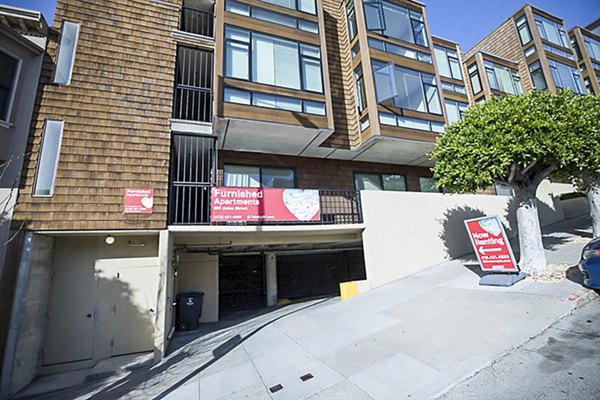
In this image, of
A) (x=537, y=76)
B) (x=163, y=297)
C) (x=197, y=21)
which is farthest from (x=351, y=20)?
(x=537, y=76)

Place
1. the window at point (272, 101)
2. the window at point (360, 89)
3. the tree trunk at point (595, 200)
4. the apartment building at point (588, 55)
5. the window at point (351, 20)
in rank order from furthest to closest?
the apartment building at point (588, 55) → the window at point (351, 20) → the window at point (360, 89) → the tree trunk at point (595, 200) → the window at point (272, 101)

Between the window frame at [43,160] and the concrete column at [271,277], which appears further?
the concrete column at [271,277]

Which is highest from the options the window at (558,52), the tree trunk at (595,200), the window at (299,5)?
the window at (558,52)

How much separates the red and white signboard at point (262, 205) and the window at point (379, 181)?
3.84m

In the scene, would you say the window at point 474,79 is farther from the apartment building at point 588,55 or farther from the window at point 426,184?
the apartment building at point 588,55

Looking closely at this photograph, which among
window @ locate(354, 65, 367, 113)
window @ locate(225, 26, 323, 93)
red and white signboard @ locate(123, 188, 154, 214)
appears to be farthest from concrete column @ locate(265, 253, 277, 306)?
window @ locate(354, 65, 367, 113)

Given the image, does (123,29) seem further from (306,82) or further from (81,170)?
(306,82)

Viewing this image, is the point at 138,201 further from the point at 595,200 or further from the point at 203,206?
the point at 595,200

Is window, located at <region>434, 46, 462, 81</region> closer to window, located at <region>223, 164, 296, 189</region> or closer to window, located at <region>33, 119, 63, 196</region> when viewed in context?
window, located at <region>223, 164, 296, 189</region>

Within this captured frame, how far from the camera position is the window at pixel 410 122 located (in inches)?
403

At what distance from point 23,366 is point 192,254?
192 inches

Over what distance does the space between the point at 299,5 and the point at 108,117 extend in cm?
823

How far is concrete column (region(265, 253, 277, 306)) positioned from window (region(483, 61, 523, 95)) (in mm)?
16392

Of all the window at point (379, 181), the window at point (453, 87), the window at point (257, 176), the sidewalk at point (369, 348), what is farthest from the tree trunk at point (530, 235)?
the window at point (453, 87)
